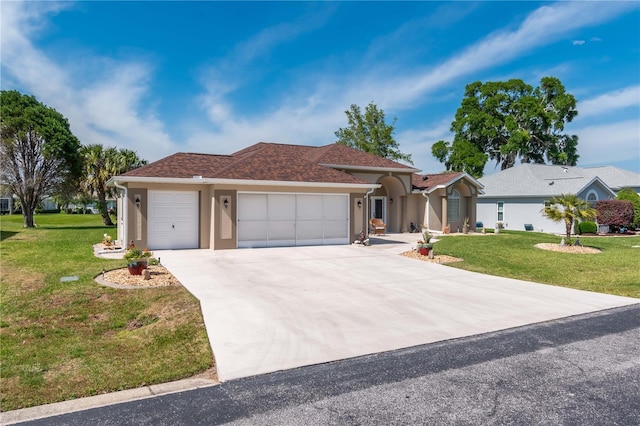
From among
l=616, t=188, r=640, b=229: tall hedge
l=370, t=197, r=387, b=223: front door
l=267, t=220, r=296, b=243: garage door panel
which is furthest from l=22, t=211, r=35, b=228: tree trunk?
l=616, t=188, r=640, b=229: tall hedge

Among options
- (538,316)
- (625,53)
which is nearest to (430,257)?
(538,316)

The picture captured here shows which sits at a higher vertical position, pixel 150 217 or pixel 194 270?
pixel 150 217

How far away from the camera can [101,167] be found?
32.1 metres

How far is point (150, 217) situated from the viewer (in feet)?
51.9

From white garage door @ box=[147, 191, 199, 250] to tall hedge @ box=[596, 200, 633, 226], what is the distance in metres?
26.8

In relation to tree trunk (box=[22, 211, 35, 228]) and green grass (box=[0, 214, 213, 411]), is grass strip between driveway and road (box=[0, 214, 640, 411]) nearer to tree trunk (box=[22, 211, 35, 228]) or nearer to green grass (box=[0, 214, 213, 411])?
green grass (box=[0, 214, 213, 411])

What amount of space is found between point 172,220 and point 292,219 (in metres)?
5.08

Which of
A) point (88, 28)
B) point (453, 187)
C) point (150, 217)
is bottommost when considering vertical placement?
point (150, 217)

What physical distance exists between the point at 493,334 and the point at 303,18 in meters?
15.9

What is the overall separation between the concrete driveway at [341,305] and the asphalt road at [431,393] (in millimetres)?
490

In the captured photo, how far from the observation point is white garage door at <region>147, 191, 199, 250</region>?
15922mm

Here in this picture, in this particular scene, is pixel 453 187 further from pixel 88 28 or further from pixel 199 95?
pixel 88 28

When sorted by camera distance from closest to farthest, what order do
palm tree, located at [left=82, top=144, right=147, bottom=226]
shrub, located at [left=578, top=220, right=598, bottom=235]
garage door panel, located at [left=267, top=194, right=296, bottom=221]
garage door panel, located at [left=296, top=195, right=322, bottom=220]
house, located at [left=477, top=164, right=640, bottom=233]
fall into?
garage door panel, located at [left=267, top=194, right=296, bottom=221], garage door panel, located at [left=296, top=195, right=322, bottom=220], shrub, located at [left=578, top=220, right=598, bottom=235], house, located at [left=477, top=164, right=640, bottom=233], palm tree, located at [left=82, top=144, right=147, bottom=226]

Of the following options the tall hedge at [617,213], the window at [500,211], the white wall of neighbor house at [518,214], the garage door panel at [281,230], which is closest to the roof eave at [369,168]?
the garage door panel at [281,230]
